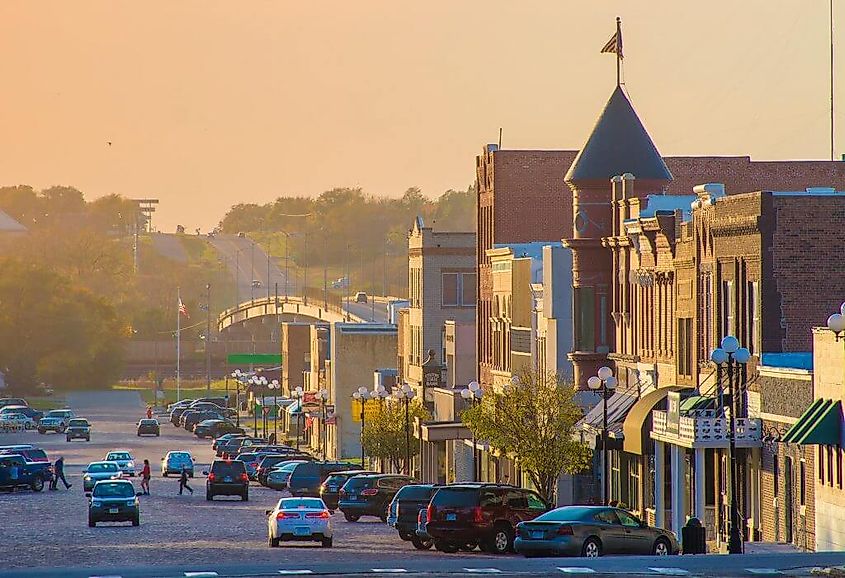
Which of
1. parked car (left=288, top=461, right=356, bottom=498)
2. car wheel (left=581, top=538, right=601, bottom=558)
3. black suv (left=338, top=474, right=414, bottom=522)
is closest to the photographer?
car wheel (left=581, top=538, right=601, bottom=558)

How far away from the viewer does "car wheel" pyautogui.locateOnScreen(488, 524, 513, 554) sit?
4581cm

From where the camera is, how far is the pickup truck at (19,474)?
263ft

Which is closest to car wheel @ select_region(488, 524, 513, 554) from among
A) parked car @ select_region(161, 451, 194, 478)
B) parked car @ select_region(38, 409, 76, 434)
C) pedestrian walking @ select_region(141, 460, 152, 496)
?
pedestrian walking @ select_region(141, 460, 152, 496)

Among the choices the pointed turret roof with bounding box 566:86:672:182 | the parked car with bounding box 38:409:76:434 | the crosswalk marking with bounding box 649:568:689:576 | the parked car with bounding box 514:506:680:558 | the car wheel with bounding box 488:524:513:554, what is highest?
the pointed turret roof with bounding box 566:86:672:182

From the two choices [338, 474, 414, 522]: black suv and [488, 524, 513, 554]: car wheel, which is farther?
[338, 474, 414, 522]: black suv

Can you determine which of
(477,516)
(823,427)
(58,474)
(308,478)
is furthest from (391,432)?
(823,427)

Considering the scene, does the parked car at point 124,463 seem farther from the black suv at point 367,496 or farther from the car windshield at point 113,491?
the car windshield at point 113,491

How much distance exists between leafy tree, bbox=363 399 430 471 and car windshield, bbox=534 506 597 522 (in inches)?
1825

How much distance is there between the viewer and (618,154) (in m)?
66.2

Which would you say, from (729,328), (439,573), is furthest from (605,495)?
(439,573)

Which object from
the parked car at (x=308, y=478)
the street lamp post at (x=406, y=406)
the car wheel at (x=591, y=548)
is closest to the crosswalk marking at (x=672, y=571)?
the car wheel at (x=591, y=548)

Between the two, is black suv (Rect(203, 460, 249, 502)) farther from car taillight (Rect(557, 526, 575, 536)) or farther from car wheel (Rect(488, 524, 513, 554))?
car taillight (Rect(557, 526, 575, 536))

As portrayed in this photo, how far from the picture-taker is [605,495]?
62688 mm

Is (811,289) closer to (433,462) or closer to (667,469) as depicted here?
(667,469)
